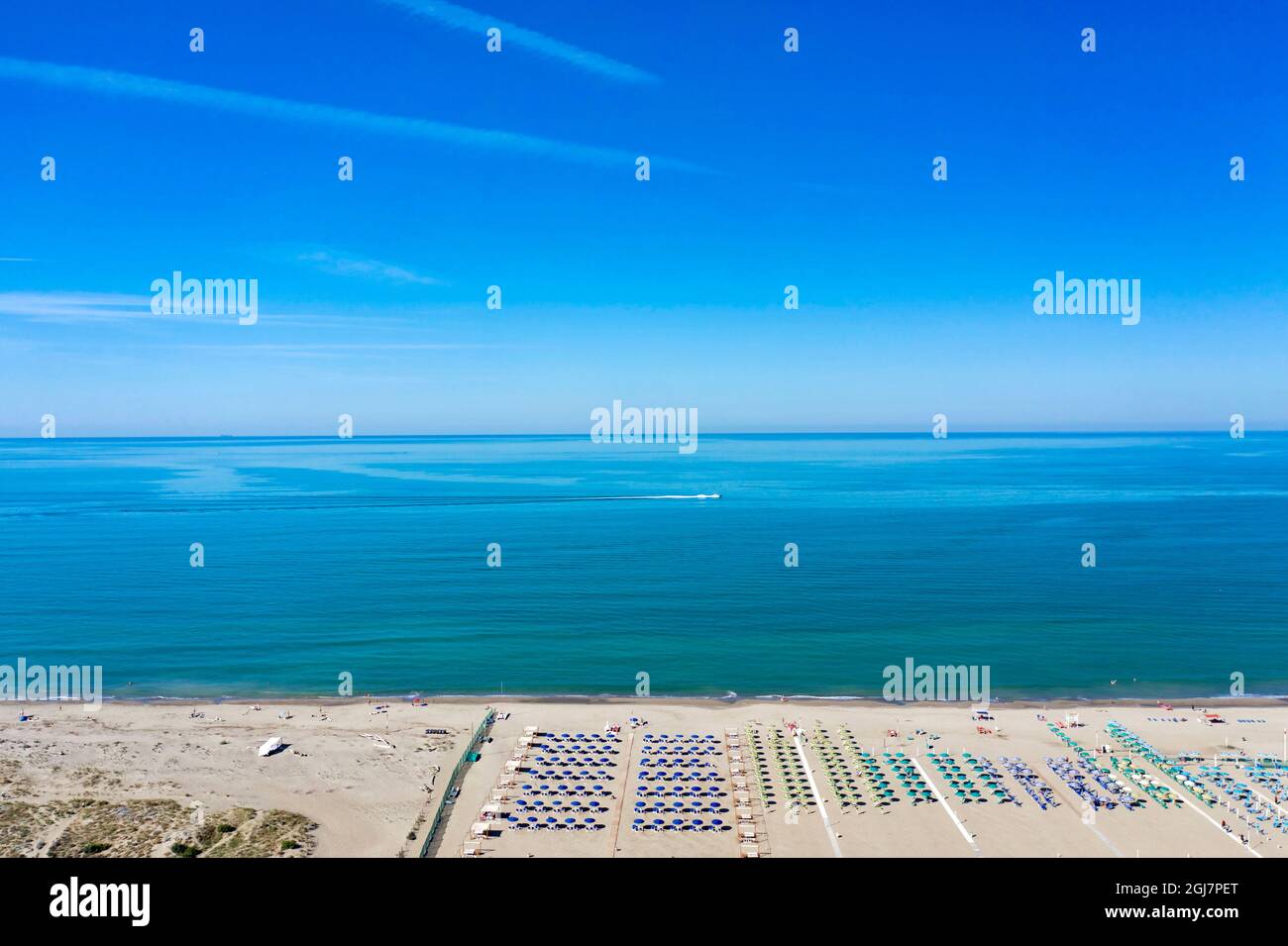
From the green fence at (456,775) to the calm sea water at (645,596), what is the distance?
Result: 6876 millimetres

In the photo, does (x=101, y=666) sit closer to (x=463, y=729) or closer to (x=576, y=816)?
(x=463, y=729)

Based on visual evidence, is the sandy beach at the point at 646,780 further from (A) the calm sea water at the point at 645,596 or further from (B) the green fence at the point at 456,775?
(A) the calm sea water at the point at 645,596

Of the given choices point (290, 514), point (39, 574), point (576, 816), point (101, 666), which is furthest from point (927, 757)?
point (290, 514)

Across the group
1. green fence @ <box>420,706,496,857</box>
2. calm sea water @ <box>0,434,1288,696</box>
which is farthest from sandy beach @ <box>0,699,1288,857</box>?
calm sea water @ <box>0,434,1288,696</box>

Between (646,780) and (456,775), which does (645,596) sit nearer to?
(646,780)

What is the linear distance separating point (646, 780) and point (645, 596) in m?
34.9

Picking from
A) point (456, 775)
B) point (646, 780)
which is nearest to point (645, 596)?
point (646, 780)

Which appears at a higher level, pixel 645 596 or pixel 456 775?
pixel 645 596

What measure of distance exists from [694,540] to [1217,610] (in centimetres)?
5366

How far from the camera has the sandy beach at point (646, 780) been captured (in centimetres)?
3288

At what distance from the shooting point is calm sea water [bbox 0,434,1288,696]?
182ft

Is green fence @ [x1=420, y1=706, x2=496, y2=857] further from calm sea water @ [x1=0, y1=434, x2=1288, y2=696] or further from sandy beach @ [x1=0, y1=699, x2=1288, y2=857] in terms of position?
calm sea water @ [x1=0, y1=434, x2=1288, y2=696]

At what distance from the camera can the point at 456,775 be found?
38.9m

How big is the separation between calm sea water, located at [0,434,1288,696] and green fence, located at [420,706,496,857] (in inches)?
271
